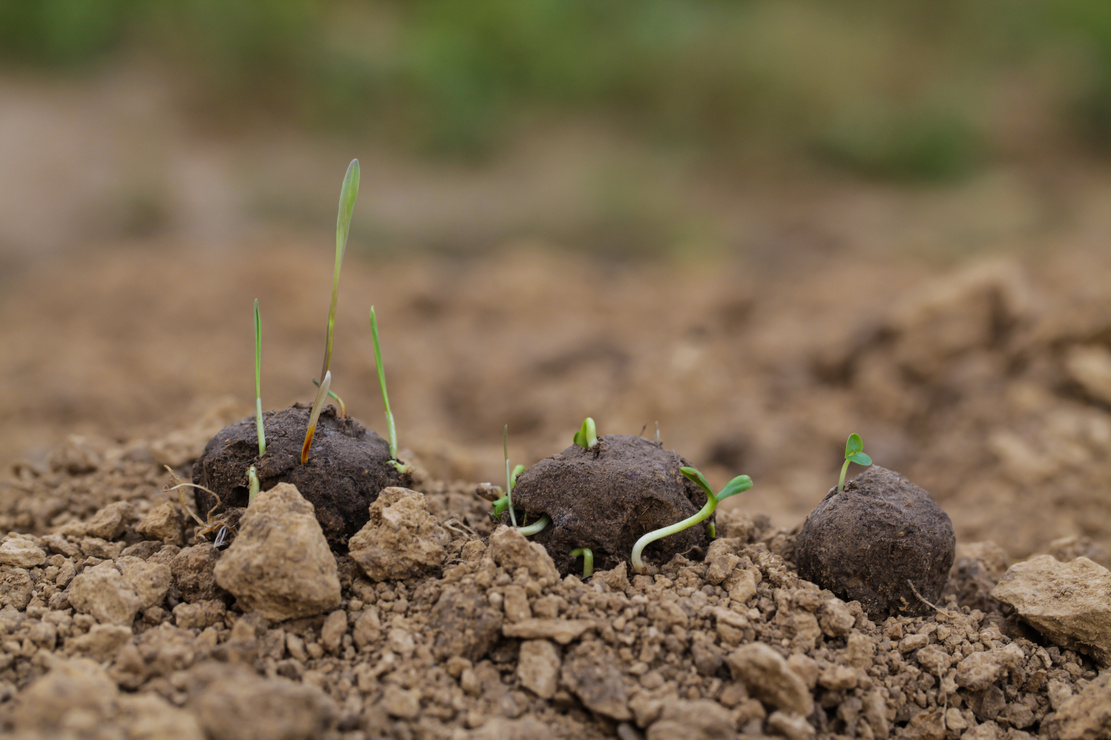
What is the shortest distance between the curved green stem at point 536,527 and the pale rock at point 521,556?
0.08 m

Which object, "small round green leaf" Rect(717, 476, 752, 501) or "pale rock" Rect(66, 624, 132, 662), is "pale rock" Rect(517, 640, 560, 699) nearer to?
"small round green leaf" Rect(717, 476, 752, 501)

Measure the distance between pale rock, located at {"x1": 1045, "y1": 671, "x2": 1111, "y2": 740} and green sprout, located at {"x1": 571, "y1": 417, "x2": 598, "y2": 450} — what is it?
0.90 m

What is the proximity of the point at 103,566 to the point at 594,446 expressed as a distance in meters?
0.91

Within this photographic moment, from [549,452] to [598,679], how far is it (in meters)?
1.98

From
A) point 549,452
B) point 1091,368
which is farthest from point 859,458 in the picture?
point 1091,368

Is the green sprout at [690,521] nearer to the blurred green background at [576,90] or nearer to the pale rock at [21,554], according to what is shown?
the pale rock at [21,554]

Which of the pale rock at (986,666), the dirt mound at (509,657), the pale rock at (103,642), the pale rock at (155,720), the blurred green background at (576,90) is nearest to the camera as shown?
the pale rock at (155,720)

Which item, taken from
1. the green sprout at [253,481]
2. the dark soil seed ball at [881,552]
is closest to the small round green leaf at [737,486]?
the dark soil seed ball at [881,552]

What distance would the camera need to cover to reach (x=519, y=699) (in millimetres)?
1265

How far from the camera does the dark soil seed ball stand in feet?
4.93

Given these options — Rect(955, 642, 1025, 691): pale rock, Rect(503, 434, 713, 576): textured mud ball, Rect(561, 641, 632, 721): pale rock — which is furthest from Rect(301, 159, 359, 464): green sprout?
Rect(955, 642, 1025, 691): pale rock

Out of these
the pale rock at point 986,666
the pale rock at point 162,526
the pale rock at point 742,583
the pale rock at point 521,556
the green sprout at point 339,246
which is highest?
the green sprout at point 339,246

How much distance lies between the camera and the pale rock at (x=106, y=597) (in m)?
1.36

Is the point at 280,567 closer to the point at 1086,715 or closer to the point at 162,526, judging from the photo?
the point at 162,526
